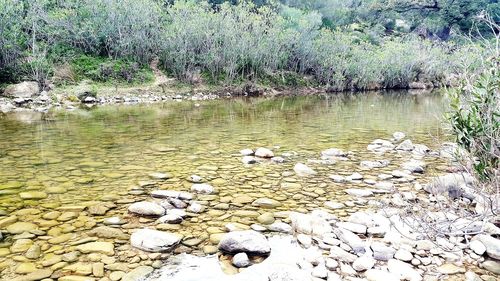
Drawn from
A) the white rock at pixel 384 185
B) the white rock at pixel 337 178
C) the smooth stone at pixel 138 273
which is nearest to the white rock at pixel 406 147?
the white rock at pixel 384 185

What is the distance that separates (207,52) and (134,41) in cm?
630

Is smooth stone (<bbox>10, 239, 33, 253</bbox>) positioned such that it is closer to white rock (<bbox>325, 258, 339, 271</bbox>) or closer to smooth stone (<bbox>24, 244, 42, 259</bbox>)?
smooth stone (<bbox>24, 244, 42, 259</bbox>)

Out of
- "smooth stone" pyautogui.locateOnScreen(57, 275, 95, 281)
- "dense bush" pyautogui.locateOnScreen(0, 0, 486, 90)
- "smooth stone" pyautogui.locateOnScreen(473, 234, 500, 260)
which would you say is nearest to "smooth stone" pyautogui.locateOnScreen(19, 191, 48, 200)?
"smooth stone" pyautogui.locateOnScreen(57, 275, 95, 281)

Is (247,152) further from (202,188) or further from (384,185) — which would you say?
(384,185)

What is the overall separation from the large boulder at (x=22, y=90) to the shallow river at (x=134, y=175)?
9467mm

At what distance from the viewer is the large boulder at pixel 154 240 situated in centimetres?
379

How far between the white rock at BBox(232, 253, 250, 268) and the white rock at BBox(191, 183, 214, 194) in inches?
83.6

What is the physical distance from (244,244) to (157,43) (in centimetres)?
3118

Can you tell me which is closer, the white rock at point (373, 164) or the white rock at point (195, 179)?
the white rock at point (195, 179)

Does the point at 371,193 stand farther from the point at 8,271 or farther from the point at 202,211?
the point at 8,271

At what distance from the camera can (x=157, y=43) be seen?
106 ft

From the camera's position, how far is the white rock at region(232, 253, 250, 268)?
140 inches

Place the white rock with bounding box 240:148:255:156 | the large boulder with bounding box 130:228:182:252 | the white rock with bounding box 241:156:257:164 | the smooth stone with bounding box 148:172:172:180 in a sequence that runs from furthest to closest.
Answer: the white rock with bounding box 240:148:255:156 < the white rock with bounding box 241:156:257:164 < the smooth stone with bounding box 148:172:172:180 < the large boulder with bounding box 130:228:182:252

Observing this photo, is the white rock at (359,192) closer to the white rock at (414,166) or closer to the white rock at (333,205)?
the white rock at (333,205)
